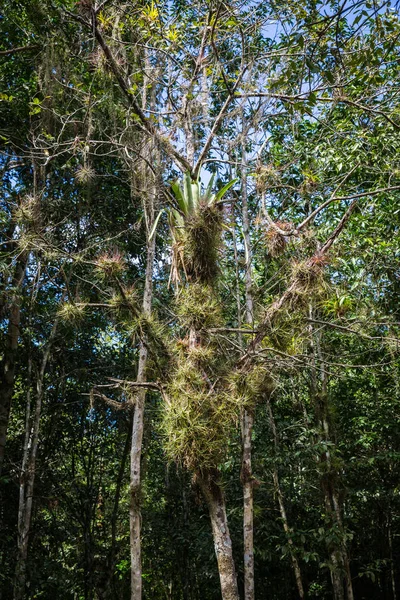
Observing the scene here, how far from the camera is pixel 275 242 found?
2955 mm

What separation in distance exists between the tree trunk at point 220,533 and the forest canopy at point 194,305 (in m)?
0.01

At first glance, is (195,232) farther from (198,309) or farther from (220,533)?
(220,533)

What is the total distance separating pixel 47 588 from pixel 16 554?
3.09 feet

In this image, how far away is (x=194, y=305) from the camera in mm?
2732

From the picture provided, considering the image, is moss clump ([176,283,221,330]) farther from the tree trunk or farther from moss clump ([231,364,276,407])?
the tree trunk

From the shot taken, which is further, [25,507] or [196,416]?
[25,507]

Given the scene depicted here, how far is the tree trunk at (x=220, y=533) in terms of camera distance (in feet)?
8.24

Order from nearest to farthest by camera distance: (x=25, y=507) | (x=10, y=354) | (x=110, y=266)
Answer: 1. (x=110, y=266)
2. (x=25, y=507)
3. (x=10, y=354)

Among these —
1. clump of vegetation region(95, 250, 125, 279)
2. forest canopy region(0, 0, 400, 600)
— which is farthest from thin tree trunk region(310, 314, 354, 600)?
clump of vegetation region(95, 250, 125, 279)

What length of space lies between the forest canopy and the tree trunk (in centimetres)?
1

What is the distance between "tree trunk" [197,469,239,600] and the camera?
2.51m

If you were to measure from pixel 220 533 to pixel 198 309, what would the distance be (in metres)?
1.11

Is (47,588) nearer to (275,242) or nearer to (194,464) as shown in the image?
(194,464)

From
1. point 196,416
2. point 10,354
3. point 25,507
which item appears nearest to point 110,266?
point 196,416
